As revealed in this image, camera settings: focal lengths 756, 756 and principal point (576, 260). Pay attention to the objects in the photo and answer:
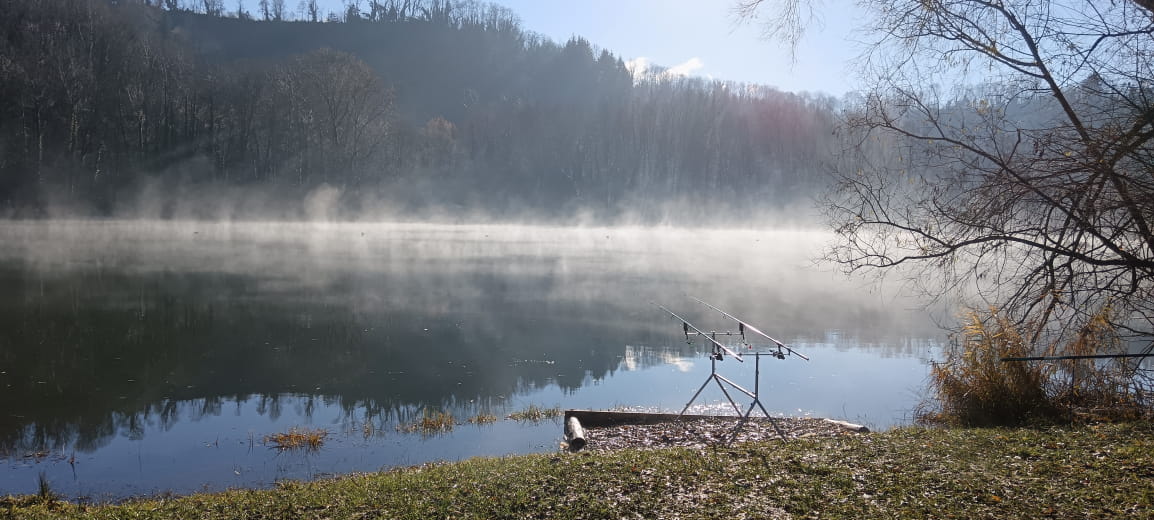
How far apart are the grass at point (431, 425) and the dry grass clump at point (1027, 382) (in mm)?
7342

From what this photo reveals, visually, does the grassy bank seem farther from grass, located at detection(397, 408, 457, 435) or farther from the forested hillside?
the forested hillside

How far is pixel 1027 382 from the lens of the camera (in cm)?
912

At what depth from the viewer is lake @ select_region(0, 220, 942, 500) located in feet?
36.0

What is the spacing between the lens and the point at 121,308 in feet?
76.5

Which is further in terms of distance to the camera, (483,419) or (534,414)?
(534,414)

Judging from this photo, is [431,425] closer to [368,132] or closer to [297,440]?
[297,440]

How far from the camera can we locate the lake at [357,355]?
11.0m

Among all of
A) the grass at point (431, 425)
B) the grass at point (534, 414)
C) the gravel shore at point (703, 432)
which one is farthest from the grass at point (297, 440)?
the gravel shore at point (703, 432)

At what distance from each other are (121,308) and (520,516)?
73.2 feet

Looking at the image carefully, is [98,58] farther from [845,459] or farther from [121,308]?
[845,459]

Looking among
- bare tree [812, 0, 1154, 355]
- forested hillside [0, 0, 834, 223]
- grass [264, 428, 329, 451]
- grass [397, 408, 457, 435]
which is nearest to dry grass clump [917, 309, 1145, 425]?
bare tree [812, 0, 1154, 355]

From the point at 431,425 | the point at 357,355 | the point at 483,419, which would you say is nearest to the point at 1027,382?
the point at 483,419

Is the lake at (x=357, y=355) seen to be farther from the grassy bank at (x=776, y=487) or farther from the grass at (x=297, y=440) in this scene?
the grassy bank at (x=776, y=487)

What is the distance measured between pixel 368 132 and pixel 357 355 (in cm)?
4827
